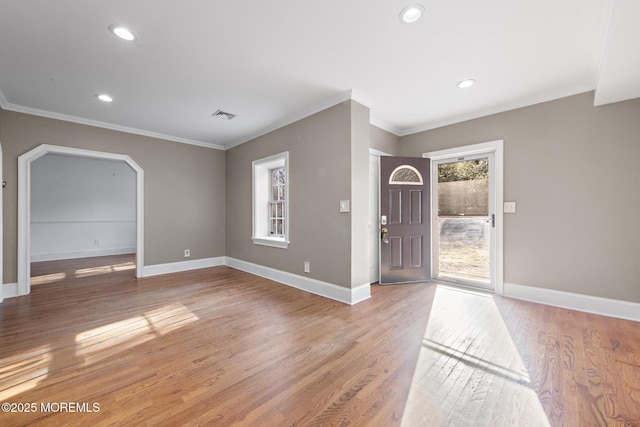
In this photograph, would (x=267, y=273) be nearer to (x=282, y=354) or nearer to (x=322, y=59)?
(x=282, y=354)

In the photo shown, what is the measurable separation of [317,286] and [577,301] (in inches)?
120

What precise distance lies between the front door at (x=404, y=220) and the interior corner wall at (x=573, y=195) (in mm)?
1056

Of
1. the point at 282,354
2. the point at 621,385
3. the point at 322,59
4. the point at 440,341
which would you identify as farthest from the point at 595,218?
the point at 282,354

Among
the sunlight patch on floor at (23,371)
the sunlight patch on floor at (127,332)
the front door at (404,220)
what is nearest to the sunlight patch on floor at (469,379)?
the front door at (404,220)

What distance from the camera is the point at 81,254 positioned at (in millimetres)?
6645

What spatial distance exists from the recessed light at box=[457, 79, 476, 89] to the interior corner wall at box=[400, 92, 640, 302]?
0.95 metres

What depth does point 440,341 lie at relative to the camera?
2273 mm

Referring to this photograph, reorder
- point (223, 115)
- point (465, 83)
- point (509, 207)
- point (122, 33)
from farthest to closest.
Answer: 1. point (223, 115)
2. point (509, 207)
3. point (465, 83)
4. point (122, 33)

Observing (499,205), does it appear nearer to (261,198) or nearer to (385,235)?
(385,235)

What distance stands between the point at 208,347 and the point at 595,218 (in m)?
4.22

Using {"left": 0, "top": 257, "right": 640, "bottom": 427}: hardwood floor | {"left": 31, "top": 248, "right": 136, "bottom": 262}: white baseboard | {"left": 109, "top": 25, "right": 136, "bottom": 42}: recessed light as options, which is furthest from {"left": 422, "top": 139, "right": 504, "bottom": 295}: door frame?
{"left": 31, "top": 248, "right": 136, "bottom": 262}: white baseboard

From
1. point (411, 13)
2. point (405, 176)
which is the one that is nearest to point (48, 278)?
point (405, 176)

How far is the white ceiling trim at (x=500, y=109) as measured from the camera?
116 inches

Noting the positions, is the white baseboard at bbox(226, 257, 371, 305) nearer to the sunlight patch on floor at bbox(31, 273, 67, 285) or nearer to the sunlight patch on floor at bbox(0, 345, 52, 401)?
the sunlight patch on floor at bbox(0, 345, 52, 401)
